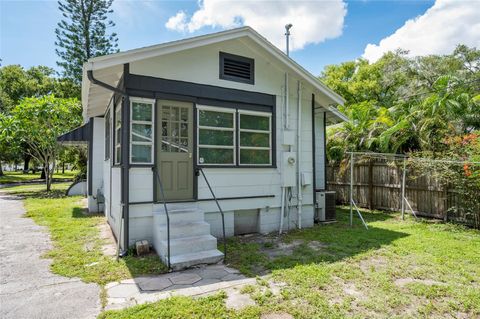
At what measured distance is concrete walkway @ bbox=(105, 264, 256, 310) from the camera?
3383mm

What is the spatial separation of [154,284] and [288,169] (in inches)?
163

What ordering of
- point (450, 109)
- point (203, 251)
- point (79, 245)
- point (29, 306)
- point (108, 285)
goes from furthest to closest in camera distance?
point (450, 109)
point (79, 245)
point (203, 251)
point (108, 285)
point (29, 306)

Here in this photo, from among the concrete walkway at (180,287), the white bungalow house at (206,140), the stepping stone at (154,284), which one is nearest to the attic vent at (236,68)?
the white bungalow house at (206,140)

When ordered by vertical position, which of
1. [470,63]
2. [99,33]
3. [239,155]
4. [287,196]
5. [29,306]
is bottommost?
[29,306]

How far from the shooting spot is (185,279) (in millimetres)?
Result: 4004

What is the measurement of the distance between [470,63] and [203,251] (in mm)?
23838

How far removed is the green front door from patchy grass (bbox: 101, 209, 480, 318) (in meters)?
1.59

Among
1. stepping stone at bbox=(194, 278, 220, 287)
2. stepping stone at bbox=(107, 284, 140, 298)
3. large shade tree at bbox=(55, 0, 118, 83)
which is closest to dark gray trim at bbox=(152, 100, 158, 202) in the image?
stepping stone at bbox=(107, 284, 140, 298)

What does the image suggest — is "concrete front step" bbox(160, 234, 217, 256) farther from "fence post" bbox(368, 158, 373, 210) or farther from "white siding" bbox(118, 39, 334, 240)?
"fence post" bbox(368, 158, 373, 210)

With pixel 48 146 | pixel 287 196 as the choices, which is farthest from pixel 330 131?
pixel 48 146

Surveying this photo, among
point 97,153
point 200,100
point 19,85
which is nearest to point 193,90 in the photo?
point 200,100

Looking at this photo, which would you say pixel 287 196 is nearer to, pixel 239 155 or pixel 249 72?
pixel 239 155

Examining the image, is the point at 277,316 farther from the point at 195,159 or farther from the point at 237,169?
the point at 237,169

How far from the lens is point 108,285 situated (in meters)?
3.82
